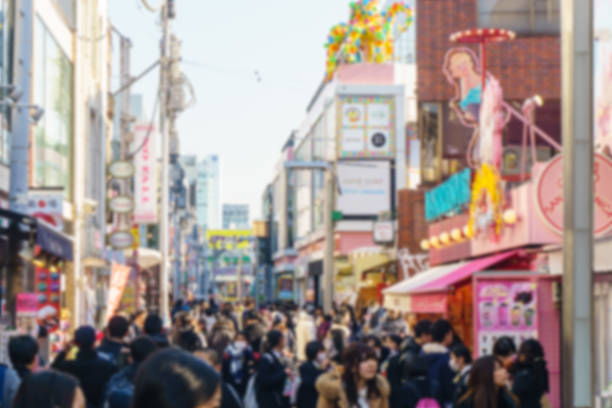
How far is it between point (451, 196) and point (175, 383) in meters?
24.4

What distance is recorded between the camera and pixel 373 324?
28438 mm

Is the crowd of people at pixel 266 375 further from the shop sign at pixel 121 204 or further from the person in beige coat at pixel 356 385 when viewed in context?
the shop sign at pixel 121 204

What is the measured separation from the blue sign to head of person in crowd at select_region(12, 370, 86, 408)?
19989 millimetres

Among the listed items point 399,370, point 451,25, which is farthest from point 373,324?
point 399,370

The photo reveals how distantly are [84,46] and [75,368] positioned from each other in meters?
24.9

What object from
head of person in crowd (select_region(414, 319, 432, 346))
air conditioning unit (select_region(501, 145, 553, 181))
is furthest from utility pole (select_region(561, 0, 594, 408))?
air conditioning unit (select_region(501, 145, 553, 181))

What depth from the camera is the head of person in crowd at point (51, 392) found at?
5.90 m

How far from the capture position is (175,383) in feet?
12.5

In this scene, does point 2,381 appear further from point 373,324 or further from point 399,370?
point 373,324

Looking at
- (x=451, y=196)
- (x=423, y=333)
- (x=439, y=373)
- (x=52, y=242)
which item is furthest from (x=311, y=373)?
(x=451, y=196)

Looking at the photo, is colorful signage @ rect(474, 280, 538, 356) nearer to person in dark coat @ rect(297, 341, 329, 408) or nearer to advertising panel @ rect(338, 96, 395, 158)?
person in dark coat @ rect(297, 341, 329, 408)

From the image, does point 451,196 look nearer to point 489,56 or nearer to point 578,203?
point 489,56

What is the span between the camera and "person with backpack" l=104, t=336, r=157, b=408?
834cm

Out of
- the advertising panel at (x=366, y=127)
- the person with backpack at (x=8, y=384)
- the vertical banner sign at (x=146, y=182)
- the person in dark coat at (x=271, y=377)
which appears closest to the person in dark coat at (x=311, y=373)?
the person in dark coat at (x=271, y=377)
